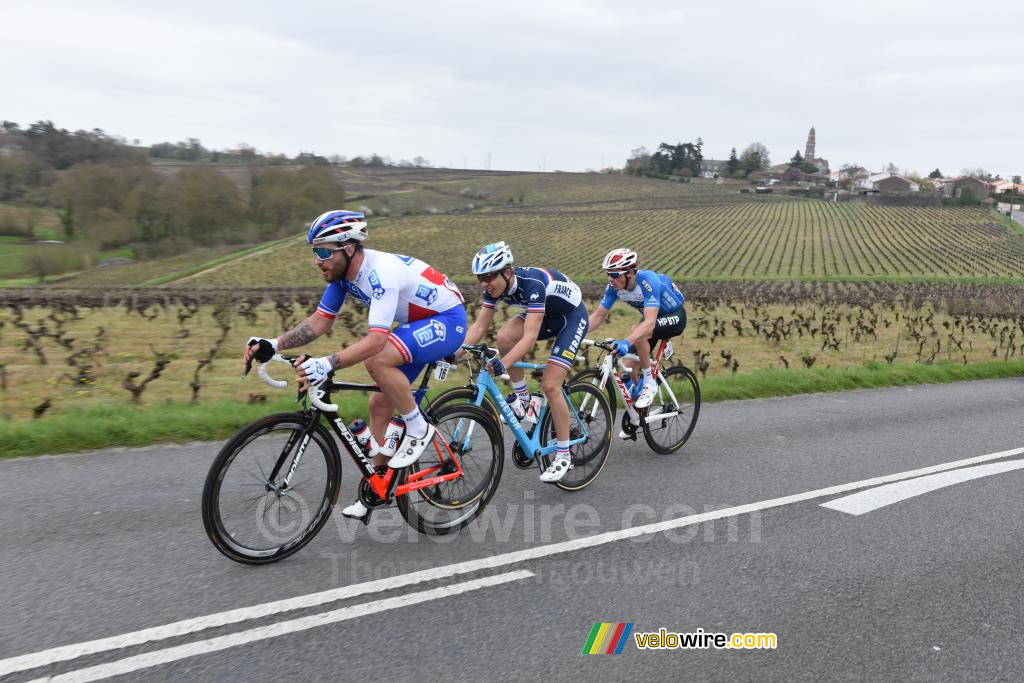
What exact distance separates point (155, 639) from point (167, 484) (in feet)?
7.84

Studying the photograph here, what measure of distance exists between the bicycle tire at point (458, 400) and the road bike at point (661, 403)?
1.48 metres

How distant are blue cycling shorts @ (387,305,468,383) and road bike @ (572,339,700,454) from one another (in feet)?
7.03

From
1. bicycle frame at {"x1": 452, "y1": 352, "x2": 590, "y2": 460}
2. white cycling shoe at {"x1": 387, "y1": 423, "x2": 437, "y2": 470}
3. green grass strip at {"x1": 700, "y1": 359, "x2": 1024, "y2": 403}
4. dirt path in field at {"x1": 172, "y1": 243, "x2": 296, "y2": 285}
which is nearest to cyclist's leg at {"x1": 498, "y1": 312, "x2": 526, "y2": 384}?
bicycle frame at {"x1": 452, "y1": 352, "x2": 590, "y2": 460}

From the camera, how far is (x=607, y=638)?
11.9 feet

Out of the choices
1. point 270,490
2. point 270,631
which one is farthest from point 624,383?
point 270,631

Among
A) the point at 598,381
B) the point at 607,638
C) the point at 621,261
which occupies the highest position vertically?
the point at 621,261

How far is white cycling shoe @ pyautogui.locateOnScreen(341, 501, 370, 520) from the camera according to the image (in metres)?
4.71

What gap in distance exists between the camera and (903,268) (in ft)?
176

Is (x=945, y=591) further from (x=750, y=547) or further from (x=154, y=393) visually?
(x=154, y=393)

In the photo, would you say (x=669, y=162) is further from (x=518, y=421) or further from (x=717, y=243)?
(x=518, y=421)

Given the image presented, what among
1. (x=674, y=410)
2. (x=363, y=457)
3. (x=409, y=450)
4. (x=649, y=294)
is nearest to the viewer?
(x=363, y=457)

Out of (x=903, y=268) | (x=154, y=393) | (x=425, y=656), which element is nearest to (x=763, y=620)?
(x=425, y=656)

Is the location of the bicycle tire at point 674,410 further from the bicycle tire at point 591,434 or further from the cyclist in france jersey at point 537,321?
the cyclist in france jersey at point 537,321

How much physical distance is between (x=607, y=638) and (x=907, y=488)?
12.8 ft
